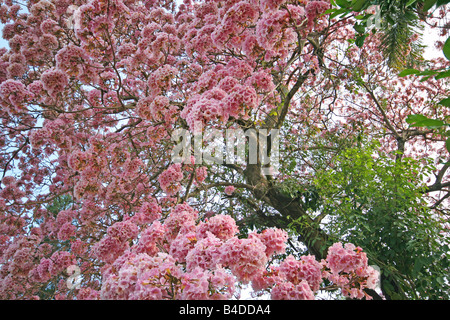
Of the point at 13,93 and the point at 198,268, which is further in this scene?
the point at 13,93

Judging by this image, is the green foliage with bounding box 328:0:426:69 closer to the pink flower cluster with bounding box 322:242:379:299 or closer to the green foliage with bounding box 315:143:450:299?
the pink flower cluster with bounding box 322:242:379:299

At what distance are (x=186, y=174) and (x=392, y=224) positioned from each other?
348 centimetres

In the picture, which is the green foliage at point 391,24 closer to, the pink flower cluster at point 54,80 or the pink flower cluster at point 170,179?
the pink flower cluster at point 170,179

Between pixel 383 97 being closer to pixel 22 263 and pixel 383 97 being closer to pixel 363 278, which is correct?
pixel 363 278

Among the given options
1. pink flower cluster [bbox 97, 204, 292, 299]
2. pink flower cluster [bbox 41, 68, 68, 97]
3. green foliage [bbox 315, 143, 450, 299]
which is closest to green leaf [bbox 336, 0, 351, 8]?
pink flower cluster [bbox 97, 204, 292, 299]

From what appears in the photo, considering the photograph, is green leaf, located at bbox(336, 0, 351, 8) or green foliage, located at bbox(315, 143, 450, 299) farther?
green foliage, located at bbox(315, 143, 450, 299)

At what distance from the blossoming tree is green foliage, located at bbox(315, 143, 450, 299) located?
1.0 inches

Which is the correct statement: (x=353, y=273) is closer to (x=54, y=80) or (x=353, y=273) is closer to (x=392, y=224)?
(x=392, y=224)

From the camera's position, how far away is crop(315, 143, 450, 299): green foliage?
9.76 ft

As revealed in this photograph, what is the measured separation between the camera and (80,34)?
9.32 feet

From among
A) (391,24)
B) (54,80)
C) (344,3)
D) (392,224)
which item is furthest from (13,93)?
(392,224)

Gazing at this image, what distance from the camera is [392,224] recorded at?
10.5ft

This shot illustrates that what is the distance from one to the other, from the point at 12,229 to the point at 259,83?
15.0 feet
